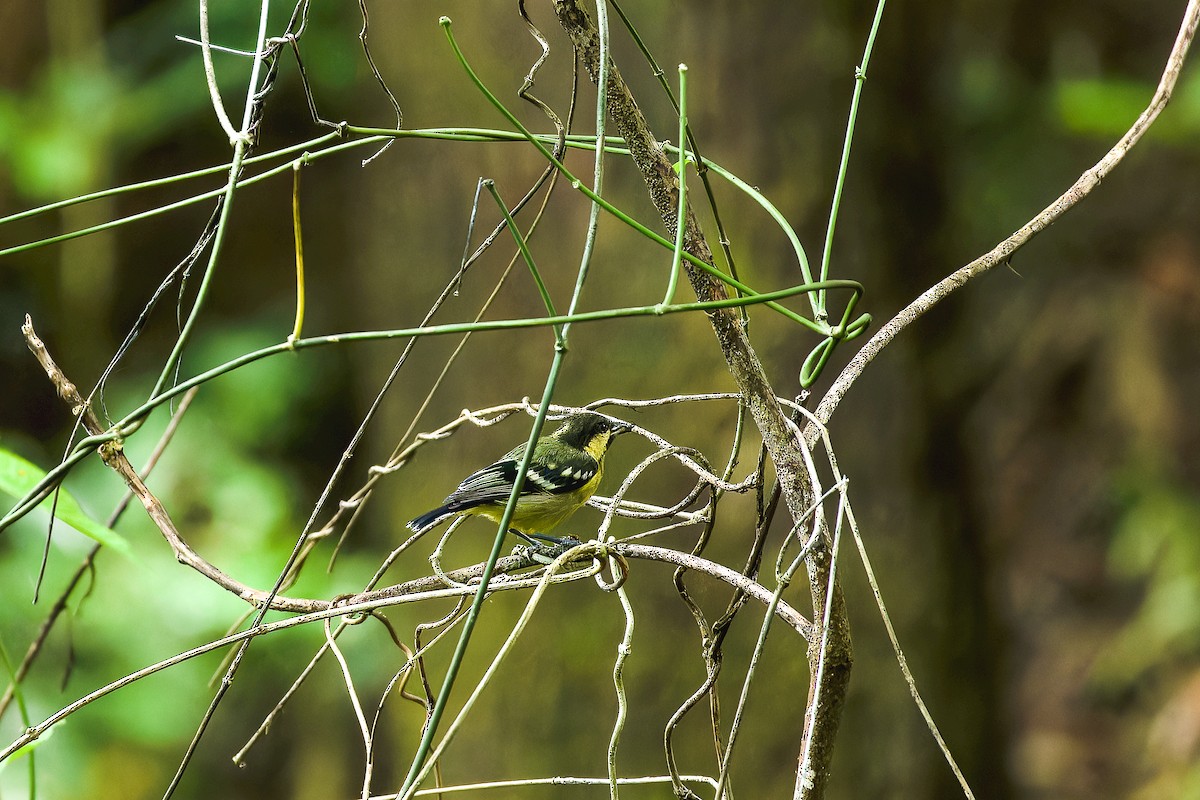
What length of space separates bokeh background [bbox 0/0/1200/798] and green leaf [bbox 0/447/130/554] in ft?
2.99

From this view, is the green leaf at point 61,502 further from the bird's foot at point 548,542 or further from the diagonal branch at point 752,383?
the bird's foot at point 548,542

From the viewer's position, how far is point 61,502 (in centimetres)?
70

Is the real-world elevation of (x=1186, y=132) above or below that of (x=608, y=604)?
above

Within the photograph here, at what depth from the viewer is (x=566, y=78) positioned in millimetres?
2105

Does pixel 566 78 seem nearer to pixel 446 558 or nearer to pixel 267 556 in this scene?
pixel 446 558

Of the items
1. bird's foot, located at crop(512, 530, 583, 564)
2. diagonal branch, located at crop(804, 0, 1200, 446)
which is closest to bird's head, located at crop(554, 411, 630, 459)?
bird's foot, located at crop(512, 530, 583, 564)

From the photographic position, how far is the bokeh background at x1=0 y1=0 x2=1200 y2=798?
2.11m

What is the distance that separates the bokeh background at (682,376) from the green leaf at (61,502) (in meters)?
0.91

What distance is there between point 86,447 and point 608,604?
61.9 inches

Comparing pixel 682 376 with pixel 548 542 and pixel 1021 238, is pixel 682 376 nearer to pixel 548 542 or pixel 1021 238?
pixel 548 542

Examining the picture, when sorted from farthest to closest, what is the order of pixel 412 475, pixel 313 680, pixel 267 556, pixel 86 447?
pixel 313 680 < pixel 267 556 < pixel 412 475 < pixel 86 447

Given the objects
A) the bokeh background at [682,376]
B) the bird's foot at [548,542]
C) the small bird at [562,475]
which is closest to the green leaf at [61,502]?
the bird's foot at [548,542]

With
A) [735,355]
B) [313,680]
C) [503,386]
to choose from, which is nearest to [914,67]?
[503,386]

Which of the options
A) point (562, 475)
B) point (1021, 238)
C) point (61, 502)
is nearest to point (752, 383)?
point (1021, 238)
